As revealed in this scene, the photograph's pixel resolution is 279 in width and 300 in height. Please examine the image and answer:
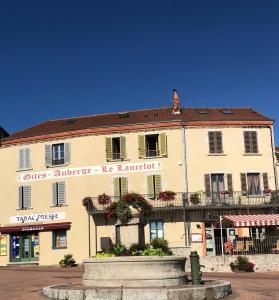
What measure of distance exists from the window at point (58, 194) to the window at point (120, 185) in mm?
3480

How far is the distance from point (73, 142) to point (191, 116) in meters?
8.16

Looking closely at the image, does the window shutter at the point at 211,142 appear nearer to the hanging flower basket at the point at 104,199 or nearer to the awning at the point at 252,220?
the awning at the point at 252,220

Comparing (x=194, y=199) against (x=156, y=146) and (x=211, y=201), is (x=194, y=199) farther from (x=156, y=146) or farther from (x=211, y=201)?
(x=156, y=146)

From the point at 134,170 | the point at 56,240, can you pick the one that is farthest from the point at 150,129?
the point at 56,240

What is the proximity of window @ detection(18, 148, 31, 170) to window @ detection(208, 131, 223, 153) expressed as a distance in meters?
12.3

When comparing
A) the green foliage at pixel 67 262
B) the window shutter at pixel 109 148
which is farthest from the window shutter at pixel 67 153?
the green foliage at pixel 67 262

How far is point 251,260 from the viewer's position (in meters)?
27.4

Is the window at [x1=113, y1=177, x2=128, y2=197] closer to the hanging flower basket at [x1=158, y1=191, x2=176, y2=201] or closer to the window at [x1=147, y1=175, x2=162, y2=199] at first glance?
the window at [x1=147, y1=175, x2=162, y2=199]

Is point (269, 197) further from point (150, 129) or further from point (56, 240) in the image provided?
point (56, 240)

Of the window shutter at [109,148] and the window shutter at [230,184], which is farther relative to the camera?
the window shutter at [109,148]

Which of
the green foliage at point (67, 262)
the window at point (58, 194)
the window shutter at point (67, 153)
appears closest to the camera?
the green foliage at point (67, 262)

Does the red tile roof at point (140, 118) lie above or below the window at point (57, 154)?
above

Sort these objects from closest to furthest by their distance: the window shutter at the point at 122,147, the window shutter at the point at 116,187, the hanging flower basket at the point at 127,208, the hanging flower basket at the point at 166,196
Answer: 1. the hanging flower basket at the point at 127,208
2. the hanging flower basket at the point at 166,196
3. the window shutter at the point at 116,187
4. the window shutter at the point at 122,147

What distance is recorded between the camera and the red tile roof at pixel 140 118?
114 feet
